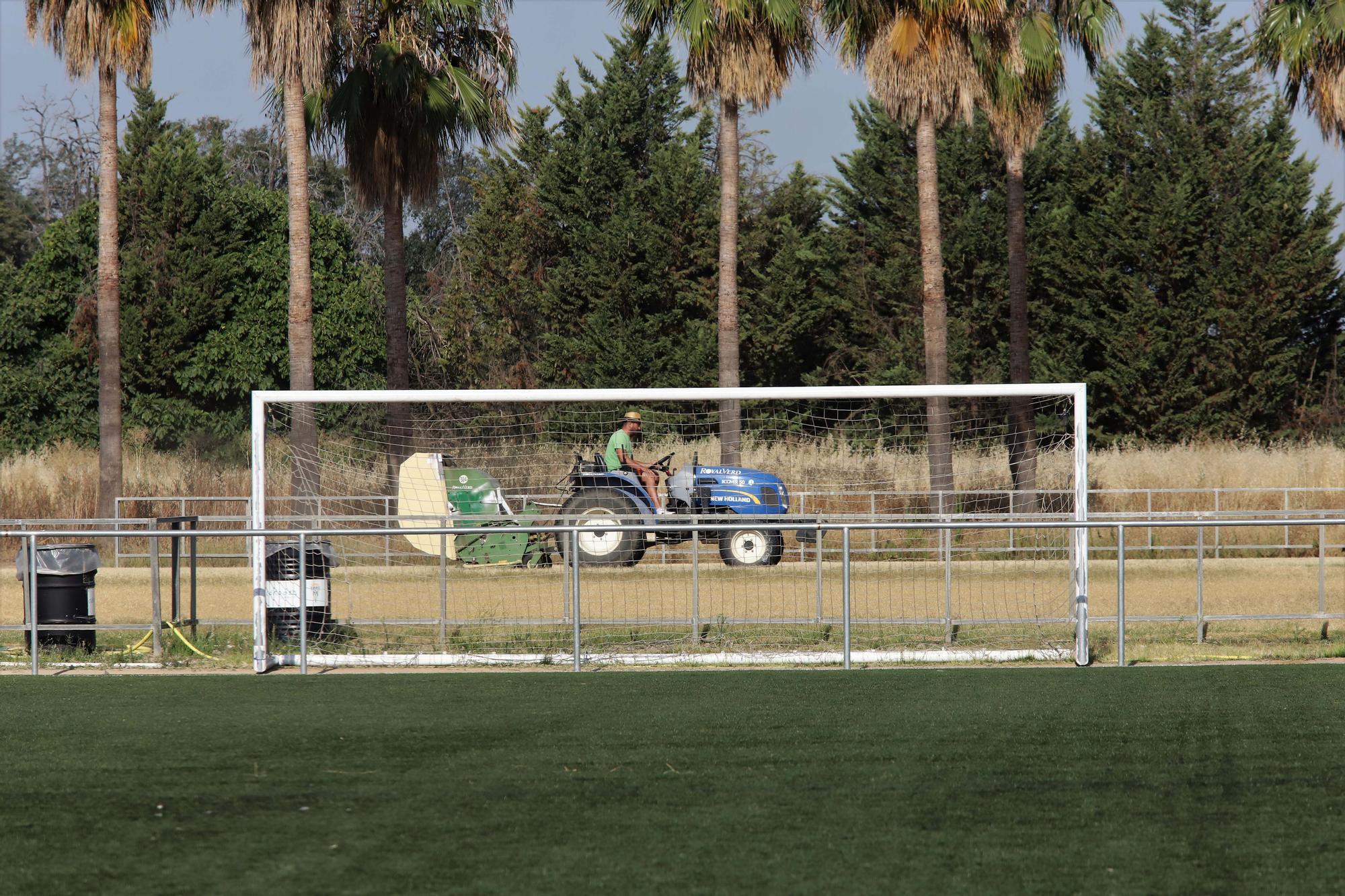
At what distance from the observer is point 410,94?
68.4 ft

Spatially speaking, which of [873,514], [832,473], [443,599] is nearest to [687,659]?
[443,599]

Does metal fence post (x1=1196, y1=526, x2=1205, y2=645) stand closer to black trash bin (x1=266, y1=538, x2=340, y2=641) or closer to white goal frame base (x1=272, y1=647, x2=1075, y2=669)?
white goal frame base (x1=272, y1=647, x2=1075, y2=669)

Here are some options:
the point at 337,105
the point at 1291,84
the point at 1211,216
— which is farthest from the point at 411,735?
the point at 1211,216

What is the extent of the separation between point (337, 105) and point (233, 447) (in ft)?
51.7

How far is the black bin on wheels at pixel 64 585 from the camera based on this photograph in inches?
470

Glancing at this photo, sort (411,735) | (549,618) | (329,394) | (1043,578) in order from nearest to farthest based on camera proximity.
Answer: (411,735) < (329,394) < (549,618) < (1043,578)

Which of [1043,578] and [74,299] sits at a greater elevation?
[74,299]

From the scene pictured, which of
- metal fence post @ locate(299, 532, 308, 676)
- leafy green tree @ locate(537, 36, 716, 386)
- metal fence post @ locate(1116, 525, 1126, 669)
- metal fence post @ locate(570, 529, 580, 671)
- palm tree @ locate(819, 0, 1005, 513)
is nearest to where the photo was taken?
metal fence post @ locate(1116, 525, 1126, 669)

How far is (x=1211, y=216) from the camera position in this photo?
3453cm

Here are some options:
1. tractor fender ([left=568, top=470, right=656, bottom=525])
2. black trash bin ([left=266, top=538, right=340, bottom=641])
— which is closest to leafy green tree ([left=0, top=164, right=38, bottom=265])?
tractor fender ([left=568, top=470, right=656, bottom=525])

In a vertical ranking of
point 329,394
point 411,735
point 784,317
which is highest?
point 784,317

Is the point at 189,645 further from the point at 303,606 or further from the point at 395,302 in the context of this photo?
the point at 395,302

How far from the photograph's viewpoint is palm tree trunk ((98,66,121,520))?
850 inches

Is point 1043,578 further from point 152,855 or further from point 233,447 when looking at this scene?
point 233,447
